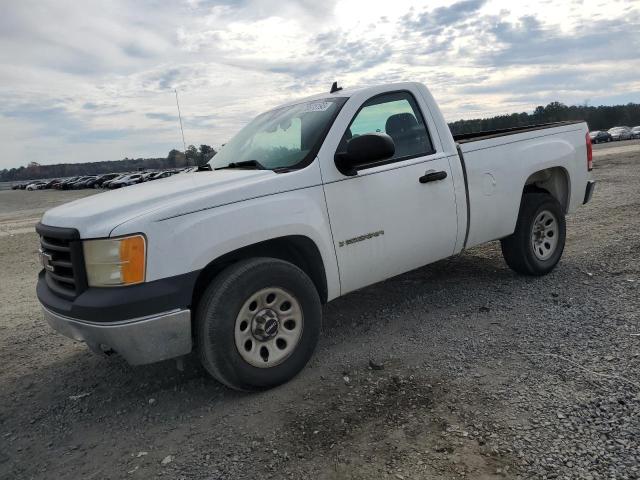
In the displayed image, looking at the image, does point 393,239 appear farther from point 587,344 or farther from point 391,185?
point 587,344

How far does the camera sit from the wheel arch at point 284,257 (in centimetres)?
337

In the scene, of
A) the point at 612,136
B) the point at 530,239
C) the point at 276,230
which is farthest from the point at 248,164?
the point at 612,136

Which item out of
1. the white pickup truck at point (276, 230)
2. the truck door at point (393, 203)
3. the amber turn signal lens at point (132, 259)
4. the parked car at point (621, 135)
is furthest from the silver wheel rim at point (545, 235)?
the parked car at point (621, 135)

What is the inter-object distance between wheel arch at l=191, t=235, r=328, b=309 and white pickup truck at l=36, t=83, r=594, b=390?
0.01 meters

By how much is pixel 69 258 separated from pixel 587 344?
3598 mm

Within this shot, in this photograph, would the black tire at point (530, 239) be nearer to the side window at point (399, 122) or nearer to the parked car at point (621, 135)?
the side window at point (399, 122)

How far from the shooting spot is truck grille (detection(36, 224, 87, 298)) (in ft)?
10.0

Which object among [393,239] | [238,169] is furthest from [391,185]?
[238,169]

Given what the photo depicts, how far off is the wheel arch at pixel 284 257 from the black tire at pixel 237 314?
0.12m

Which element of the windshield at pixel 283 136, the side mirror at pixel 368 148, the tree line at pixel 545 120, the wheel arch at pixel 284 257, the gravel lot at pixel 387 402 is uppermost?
the tree line at pixel 545 120

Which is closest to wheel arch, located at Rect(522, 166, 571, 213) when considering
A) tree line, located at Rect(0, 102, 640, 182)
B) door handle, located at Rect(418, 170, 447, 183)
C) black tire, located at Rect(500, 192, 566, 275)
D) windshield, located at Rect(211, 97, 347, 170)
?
black tire, located at Rect(500, 192, 566, 275)

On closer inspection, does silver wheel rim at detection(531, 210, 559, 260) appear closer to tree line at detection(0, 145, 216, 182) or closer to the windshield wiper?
the windshield wiper

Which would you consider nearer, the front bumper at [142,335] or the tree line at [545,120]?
the front bumper at [142,335]

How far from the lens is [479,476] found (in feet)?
8.04
